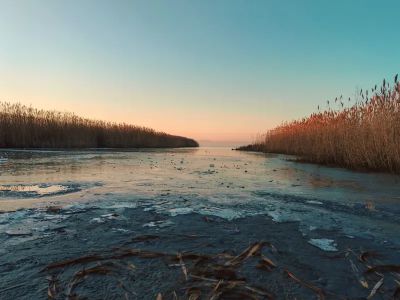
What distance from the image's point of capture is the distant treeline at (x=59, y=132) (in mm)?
20391

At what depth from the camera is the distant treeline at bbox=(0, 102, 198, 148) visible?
20.4m

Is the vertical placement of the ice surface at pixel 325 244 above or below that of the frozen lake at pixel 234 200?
below

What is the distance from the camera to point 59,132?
2305 cm

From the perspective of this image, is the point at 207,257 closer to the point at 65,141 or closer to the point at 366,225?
the point at 366,225

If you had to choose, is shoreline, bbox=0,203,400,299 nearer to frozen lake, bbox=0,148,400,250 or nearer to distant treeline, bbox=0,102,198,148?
frozen lake, bbox=0,148,400,250

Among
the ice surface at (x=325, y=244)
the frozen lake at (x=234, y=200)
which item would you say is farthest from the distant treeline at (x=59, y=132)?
the ice surface at (x=325, y=244)

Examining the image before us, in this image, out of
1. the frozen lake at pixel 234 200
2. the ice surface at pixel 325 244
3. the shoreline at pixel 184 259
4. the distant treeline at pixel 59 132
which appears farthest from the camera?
the distant treeline at pixel 59 132

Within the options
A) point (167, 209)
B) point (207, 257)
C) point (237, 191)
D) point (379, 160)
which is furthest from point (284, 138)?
point (207, 257)

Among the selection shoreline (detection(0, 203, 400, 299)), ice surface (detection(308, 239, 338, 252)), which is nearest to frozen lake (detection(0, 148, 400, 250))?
ice surface (detection(308, 239, 338, 252))

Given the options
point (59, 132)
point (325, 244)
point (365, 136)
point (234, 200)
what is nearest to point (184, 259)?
point (325, 244)

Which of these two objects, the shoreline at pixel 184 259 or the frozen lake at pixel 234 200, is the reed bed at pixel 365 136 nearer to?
the frozen lake at pixel 234 200

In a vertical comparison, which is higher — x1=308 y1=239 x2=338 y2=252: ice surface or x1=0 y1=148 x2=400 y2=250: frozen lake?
x1=0 y1=148 x2=400 y2=250: frozen lake

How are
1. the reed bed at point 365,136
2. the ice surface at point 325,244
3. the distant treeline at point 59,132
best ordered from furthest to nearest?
the distant treeline at point 59,132, the reed bed at point 365,136, the ice surface at point 325,244

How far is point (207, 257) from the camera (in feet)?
6.64
